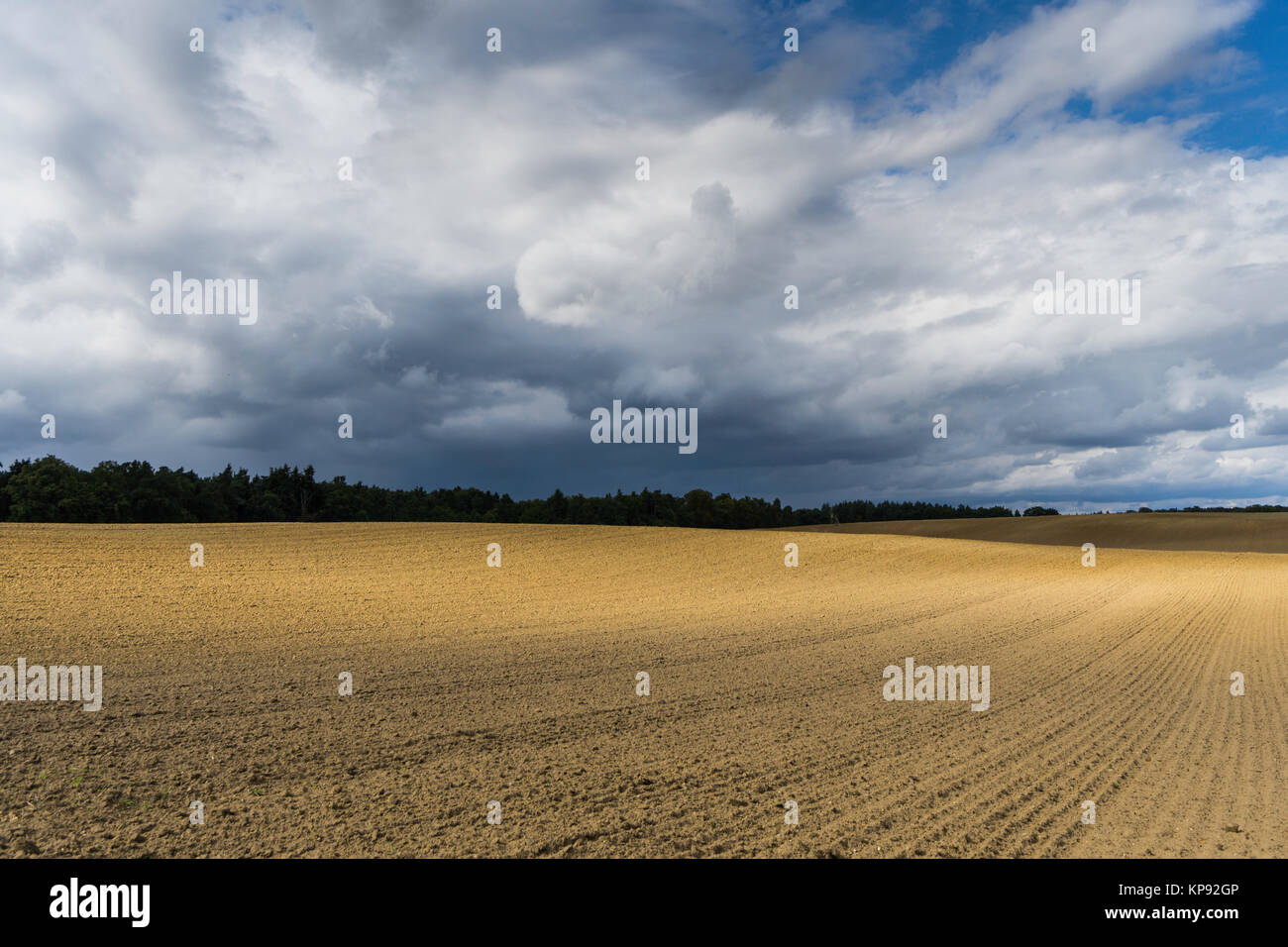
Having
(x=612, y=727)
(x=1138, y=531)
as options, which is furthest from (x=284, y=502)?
(x=1138, y=531)

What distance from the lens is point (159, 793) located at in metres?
7.30

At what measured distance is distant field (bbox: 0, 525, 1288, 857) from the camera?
660 centimetres

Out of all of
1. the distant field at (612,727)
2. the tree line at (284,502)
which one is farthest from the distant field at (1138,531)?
the distant field at (612,727)

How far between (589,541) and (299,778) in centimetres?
3835

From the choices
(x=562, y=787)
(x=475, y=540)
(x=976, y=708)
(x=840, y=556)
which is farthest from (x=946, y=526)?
(x=562, y=787)

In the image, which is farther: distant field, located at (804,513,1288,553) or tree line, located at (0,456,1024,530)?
distant field, located at (804,513,1288,553)

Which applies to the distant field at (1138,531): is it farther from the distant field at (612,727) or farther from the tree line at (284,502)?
the distant field at (612,727)

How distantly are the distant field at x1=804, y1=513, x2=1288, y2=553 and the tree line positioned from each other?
130 ft

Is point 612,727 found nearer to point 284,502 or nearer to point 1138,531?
point 284,502

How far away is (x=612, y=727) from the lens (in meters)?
10.1

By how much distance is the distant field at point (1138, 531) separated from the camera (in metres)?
76.9

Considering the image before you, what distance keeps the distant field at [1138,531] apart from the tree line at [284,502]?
130 feet

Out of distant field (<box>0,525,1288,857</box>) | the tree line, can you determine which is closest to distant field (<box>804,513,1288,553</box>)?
the tree line

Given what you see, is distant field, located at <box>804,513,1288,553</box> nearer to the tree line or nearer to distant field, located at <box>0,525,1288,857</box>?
the tree line
